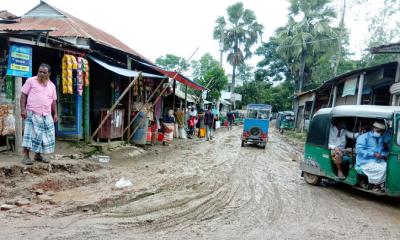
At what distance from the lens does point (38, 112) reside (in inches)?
242

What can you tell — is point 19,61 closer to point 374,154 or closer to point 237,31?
point 374,154

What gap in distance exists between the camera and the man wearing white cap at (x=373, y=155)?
579cm

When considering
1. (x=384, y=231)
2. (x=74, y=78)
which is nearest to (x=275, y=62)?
(x=74, y=78)

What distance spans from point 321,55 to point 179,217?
99.6ft

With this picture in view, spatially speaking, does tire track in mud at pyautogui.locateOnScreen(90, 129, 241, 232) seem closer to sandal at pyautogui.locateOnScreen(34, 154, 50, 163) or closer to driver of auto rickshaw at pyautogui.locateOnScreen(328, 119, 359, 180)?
driver of auto rickshaw at pyautogui.locateOnScreen(328, 119, 359, 180)

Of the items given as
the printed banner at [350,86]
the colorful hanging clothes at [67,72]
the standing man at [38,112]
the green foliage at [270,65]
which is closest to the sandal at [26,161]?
the standing man at [38,112]

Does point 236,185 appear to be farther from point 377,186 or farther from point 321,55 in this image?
point 321,55

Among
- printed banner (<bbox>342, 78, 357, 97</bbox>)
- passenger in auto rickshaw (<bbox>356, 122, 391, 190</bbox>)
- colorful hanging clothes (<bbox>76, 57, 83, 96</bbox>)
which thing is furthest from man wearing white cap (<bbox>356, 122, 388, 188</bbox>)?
printed banner (<bbox>342, 78, 357, 97</bbox>)

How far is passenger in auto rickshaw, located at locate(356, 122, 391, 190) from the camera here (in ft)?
19.0

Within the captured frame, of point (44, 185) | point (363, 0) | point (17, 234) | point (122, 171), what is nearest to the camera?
point (17, 234)

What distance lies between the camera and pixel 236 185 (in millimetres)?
6969

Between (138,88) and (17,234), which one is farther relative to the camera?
(138,88)

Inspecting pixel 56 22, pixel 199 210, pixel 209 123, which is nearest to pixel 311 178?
pixel 199 210

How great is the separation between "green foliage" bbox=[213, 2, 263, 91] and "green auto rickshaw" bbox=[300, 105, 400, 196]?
30705mm
